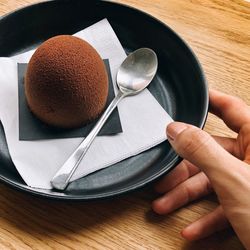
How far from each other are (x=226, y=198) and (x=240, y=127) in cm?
16

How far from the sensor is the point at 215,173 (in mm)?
507

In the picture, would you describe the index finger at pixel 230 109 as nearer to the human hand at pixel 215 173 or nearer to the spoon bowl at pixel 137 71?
the human hand at pixel 215 173

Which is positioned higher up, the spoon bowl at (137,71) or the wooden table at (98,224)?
the spoon bowl at (137,71)

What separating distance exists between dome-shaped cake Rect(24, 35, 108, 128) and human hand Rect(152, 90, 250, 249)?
0.44ft

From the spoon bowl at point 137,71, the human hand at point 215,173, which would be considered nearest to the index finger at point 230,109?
the human hand at point 215,173

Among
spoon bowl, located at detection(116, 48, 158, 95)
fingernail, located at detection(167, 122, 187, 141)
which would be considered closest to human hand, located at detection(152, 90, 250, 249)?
fingernail, located at detection(167, 122, 187, 141)

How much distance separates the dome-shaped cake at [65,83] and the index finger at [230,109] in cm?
17

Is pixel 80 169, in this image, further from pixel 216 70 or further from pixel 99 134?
pixel 216 70

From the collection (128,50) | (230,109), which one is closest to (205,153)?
(230,109)

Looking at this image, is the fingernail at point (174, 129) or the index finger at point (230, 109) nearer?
the fingernail at point (174, 129)

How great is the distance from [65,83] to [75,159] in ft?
0.34

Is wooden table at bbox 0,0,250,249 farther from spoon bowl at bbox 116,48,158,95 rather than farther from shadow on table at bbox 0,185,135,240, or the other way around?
spoon bowl at bbox 116,48,158,95

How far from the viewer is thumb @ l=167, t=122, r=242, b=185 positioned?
0.51m

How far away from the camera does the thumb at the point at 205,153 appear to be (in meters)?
0.51
